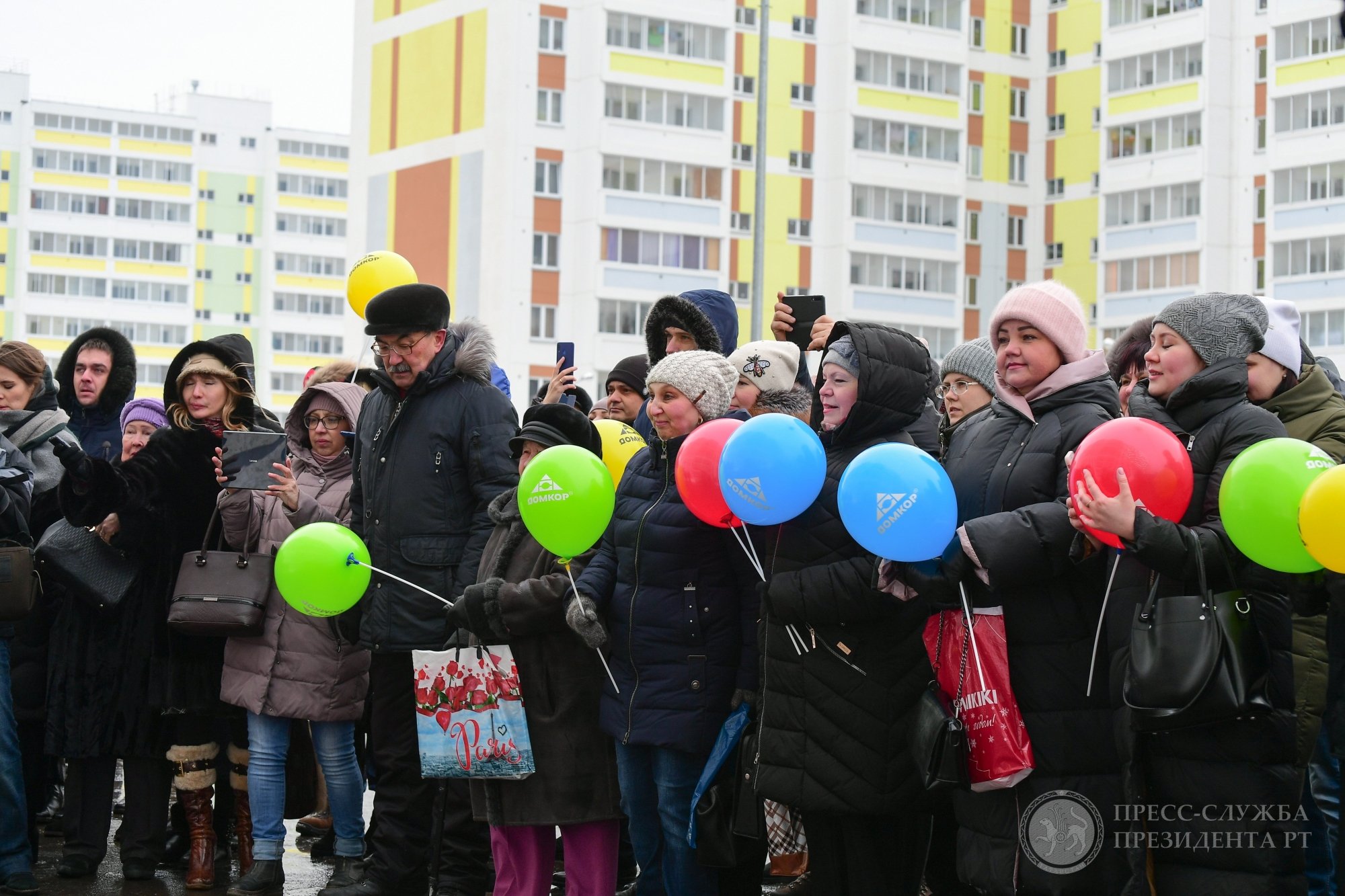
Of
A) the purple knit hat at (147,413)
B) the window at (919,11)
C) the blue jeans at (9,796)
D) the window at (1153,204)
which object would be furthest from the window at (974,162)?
the blue jeans at (9,796)

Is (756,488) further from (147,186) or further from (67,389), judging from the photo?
(147,186)

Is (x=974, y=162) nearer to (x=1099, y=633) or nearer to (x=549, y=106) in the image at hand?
(x=549, y=106)

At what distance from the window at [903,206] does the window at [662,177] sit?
5.39 meters

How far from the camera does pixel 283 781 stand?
6.84 meters

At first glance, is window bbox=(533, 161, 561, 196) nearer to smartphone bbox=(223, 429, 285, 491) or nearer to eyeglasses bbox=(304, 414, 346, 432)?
eyeglasses bbox=(304, 414, 346, 432)

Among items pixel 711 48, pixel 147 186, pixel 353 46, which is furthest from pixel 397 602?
pixel 147 186

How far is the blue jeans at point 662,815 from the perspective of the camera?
548 cm

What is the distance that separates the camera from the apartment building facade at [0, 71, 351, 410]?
87.6 meters

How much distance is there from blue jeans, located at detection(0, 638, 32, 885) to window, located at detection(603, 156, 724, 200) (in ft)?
136

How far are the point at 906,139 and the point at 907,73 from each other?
89.0 inches

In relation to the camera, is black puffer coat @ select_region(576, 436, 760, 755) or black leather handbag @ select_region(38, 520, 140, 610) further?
black leather handbag @ select_region(38, 520, 140, 610)

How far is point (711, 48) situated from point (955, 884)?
45444 millimetres

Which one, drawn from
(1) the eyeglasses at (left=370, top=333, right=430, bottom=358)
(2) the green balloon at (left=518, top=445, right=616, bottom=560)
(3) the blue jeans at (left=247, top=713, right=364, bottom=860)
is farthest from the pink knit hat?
(3) the blue jeans at (left=247, top=713, right=364, bottom=860)

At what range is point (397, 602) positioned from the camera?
21.2 ft
